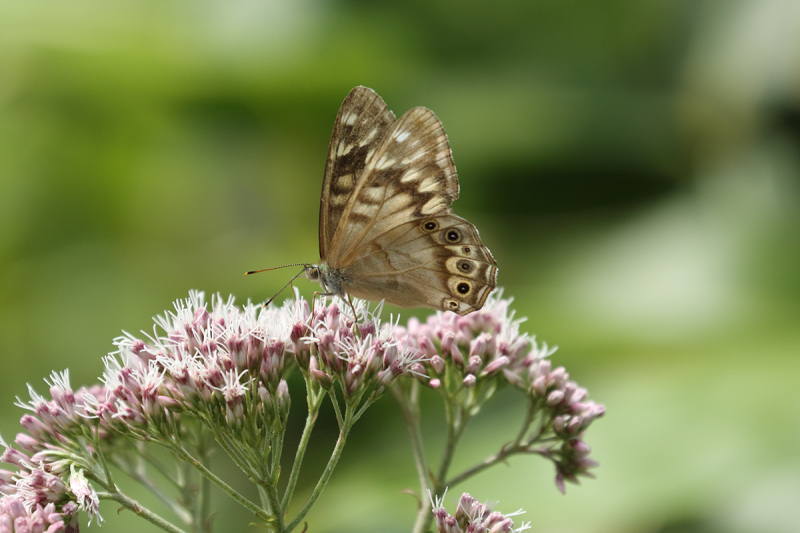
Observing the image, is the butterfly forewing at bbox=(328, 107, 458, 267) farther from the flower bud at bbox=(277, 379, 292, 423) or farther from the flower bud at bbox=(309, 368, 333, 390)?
the flower bud at bbox=(277, 379, 292, 423)

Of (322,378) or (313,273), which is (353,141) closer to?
(313,273)

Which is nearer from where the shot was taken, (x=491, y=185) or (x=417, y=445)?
(x=417, y=445)

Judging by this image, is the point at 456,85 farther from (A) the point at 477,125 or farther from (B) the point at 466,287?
(B) the point at 466,287

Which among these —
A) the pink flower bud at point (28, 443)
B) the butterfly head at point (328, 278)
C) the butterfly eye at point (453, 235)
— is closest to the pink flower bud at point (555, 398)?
the butterfly eye at point (453, 235)

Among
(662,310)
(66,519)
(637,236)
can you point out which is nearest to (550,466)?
(662,310)

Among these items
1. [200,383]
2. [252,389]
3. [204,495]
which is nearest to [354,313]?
[252,389]

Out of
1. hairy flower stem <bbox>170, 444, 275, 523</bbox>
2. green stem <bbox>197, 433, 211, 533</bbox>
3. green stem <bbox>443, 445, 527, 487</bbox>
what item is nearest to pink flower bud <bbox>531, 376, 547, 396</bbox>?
green stem <bbox>443, 445, 527, 487</bbox>

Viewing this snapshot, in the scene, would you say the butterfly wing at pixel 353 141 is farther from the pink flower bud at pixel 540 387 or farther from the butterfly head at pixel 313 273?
the pink flower bud at pixel 540 387
